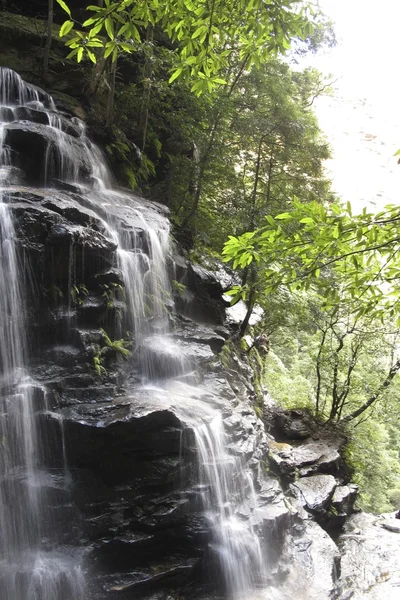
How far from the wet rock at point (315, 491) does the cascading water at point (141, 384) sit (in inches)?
81.7

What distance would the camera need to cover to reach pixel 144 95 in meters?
10.5

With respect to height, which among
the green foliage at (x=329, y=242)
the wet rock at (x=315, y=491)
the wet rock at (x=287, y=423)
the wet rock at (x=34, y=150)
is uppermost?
the wet rock at (x=34, y=150)

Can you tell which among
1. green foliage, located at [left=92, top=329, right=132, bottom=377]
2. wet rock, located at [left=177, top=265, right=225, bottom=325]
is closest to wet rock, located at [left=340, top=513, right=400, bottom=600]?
green foliage, located at [left=92, top=329, right=132, bottom=377]

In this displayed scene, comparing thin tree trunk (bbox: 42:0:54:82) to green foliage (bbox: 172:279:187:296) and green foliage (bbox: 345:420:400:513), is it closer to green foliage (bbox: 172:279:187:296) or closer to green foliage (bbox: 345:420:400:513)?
green foliage (bbox: 172:279:187:296)

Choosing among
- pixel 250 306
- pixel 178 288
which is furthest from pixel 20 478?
pixel 250 306

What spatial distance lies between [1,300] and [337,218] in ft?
15.5

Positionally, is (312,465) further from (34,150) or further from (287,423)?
(34,150)

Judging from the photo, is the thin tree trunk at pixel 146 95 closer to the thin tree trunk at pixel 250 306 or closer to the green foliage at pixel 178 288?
the green foliage at pixel 178 288

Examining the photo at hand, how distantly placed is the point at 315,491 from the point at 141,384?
15.0 feet

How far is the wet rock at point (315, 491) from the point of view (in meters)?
8.31

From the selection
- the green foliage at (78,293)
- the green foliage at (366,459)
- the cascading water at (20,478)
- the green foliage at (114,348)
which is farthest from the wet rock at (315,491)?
the green foliage at (78,293)

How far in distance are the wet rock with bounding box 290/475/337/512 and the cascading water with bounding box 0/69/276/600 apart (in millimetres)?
2075

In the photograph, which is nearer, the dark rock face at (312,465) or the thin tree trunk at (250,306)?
the dark rock face at (312,465)

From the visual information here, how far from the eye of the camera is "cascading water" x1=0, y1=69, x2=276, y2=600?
4.84 meters
